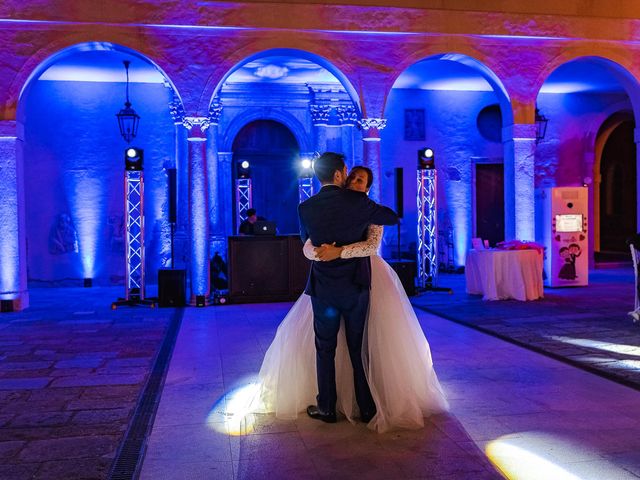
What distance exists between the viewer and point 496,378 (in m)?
5.06

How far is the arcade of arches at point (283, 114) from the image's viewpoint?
31.8 feet

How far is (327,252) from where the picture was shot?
3.74 metres

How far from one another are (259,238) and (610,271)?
8480 mm

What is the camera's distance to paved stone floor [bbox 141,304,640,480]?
322 cm

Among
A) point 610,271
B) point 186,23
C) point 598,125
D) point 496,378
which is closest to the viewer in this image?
point 496,378

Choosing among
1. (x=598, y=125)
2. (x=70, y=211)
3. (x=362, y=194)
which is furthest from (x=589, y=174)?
(x=362, y=194)

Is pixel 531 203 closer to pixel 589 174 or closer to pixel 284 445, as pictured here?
pixel 589 174

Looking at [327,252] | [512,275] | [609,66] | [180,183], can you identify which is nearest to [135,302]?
[180,183]

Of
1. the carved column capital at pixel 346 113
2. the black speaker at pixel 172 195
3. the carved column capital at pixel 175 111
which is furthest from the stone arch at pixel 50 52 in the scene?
the carved column capital at pixel 346 113

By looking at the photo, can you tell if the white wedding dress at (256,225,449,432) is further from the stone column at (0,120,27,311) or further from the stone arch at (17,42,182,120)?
the stone arch at (17,42,182,120)

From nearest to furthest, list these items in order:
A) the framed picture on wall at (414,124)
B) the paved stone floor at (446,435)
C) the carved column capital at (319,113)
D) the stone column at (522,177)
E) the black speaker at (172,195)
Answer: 1. the paved stone floor at (446,435)
2. the black speaker at (172,195)
3. the stone column at (522,177)
4. the carved column capital at (319,113)
5. the framed picture on wall at (414,124)

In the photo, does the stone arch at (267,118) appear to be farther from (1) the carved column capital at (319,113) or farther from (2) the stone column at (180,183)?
(2) the stone column at (180,183)

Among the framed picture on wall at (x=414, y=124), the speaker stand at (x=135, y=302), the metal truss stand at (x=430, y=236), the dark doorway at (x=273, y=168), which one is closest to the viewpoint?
the speaker stand at (x=135, y=302)

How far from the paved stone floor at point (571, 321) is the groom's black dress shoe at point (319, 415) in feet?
7.66
